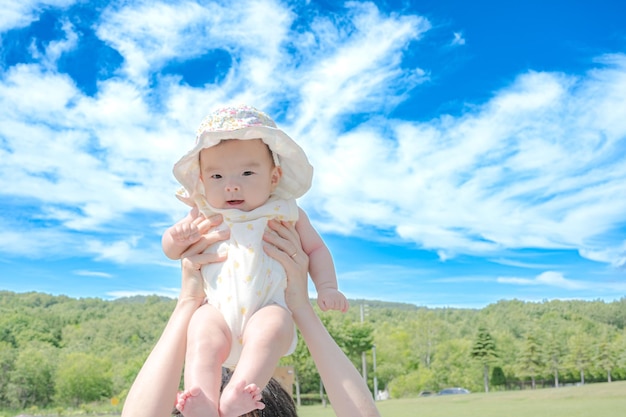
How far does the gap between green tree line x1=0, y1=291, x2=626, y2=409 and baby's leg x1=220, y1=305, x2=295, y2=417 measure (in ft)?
111

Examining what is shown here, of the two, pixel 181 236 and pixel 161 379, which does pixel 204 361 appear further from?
pixel 181 236

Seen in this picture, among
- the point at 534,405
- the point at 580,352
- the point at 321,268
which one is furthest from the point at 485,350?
the point at 321,268

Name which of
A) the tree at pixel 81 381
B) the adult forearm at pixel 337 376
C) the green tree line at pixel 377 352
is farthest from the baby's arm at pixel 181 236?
the tree at pixel 81 381

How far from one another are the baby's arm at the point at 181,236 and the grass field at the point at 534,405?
58.9ft

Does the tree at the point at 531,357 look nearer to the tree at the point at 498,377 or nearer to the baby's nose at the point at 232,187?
the tree at the point at 498,377

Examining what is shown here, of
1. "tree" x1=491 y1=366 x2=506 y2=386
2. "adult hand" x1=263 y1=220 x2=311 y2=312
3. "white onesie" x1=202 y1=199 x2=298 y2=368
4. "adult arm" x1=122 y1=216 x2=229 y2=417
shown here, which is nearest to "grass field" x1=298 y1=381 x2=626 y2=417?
"adult hand" x1=263 y1=220 x2=311 y2=312

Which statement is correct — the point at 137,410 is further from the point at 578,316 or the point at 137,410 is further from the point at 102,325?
the point at 578,316

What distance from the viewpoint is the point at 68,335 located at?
55.8 m

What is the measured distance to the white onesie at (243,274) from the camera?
92.5 inches

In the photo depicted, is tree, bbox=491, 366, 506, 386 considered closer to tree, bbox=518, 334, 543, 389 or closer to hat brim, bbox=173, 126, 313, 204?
tree, bbox=518, 334, 543, 389

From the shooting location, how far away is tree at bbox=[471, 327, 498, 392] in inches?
1931

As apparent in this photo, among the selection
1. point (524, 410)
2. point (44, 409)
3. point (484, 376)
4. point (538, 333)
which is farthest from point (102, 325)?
point (524, 410)

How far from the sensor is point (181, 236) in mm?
2562

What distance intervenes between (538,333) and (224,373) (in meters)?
51.5
